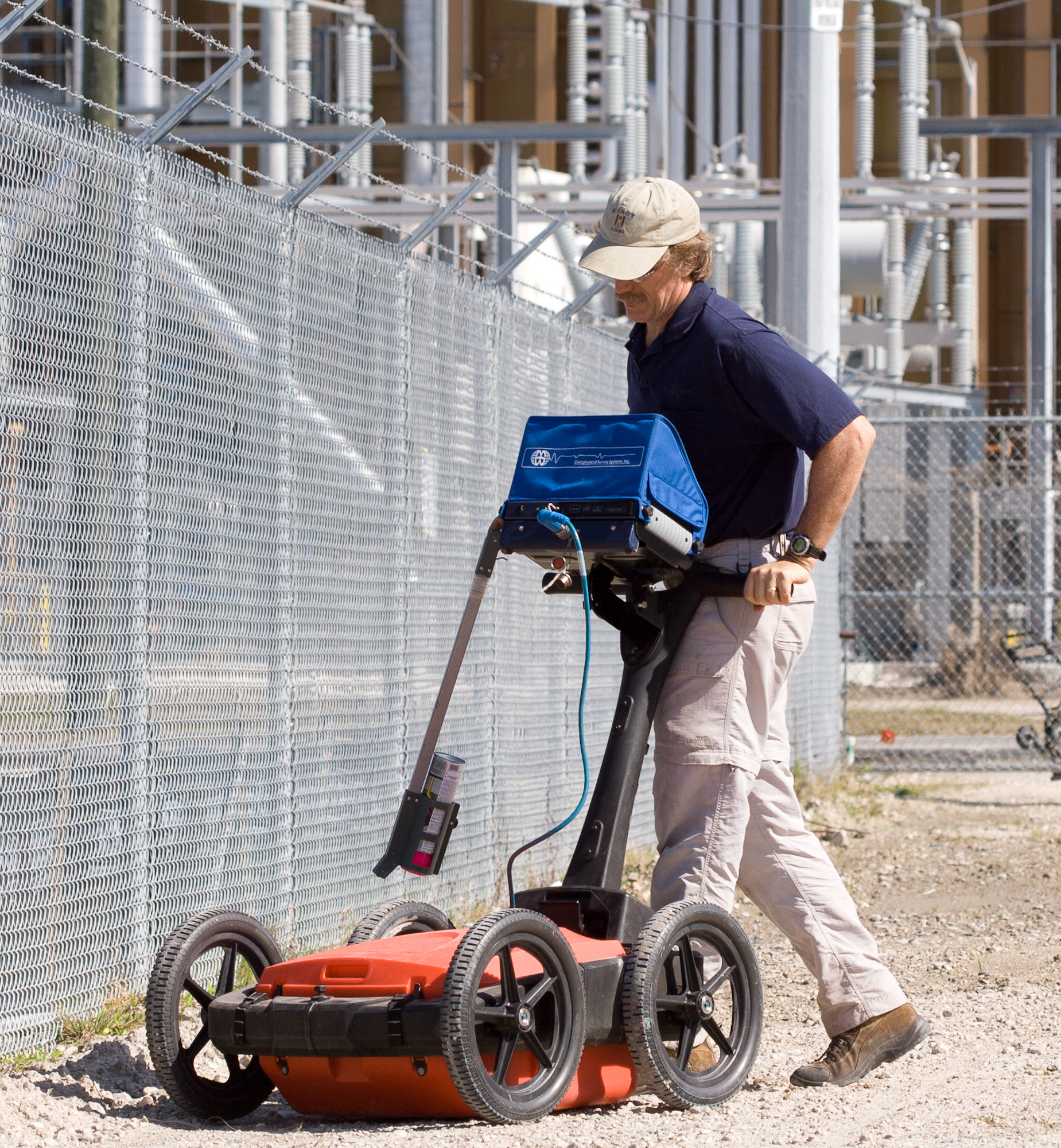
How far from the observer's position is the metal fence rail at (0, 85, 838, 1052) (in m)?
4.27

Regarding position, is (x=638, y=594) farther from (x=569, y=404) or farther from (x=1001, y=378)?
(x=1001, y=378)

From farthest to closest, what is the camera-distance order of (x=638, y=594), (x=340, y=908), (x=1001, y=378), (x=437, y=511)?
(x=1001, y=378) < (x=437, y=511) < (x=340, y=908) < (x=638, y=594)

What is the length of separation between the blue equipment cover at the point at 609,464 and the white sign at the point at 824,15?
7910mm

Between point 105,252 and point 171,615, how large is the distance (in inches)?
39.5

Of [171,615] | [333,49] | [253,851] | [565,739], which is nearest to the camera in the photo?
[171,615]

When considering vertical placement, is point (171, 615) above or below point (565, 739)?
above

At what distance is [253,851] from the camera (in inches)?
205

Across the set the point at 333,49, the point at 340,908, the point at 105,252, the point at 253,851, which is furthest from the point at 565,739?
the point at 333,49

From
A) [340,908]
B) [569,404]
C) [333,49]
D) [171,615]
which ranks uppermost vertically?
[333,49]

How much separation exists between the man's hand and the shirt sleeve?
27 cm

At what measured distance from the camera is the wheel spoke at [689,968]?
381 cm

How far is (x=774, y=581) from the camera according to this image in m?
3.93

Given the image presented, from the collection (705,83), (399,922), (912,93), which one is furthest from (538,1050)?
(705,83)

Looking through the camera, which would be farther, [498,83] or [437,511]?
[498,83]
